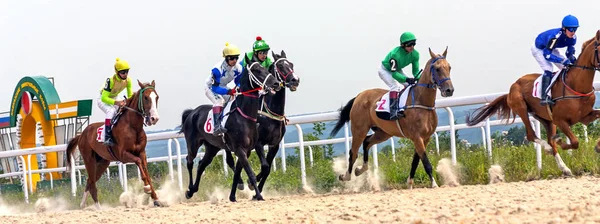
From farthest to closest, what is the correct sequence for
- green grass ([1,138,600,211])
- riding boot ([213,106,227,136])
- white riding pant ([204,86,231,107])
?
white riding pant ([204,86,231,107]) < riding boot ([213,106,227,136]) < green grass ([1,138,600,211])

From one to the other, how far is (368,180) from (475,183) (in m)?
1.40

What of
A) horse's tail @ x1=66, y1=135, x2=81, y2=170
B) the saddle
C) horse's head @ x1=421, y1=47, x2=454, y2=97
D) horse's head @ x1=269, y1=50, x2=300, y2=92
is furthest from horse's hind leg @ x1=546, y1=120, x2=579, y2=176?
horse's tail @ x1=66, y1=135, x2=81, y2=170

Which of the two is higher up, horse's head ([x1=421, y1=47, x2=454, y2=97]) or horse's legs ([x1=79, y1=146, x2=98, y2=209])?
horse's head ([x1=421, y1=47, x2=454, y2=97])

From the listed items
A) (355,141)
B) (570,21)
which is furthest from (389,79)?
(570,21)

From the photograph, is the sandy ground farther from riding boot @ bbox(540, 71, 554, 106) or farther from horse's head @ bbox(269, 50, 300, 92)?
horse's head @ bbox(269, 50, 300, 92)

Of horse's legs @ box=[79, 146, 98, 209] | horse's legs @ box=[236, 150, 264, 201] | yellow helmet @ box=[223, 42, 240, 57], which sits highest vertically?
yellow helmet @ box=[223, 42, 240, 57]

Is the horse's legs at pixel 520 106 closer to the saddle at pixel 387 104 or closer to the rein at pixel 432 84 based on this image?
the rein at pixel 432 84

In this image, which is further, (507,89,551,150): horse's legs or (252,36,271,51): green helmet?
(252,36,271,51): green helmet

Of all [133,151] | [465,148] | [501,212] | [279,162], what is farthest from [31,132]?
[501,212]

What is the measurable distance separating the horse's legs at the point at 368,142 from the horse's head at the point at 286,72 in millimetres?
1363

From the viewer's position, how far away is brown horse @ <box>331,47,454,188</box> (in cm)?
903

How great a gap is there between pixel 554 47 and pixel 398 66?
1.60 metres

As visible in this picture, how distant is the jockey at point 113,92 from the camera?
35.2 feet

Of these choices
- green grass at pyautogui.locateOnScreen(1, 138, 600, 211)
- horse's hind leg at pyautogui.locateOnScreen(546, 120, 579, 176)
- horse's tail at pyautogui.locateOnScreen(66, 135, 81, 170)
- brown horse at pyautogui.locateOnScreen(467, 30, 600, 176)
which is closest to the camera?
horse's hind leg at pyautogui.locateOnScreen(546, 120, 579, 176)
